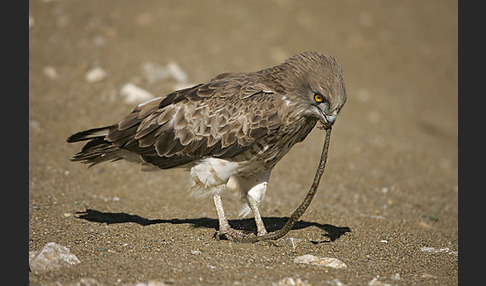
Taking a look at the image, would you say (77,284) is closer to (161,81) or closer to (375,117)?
(161,81)

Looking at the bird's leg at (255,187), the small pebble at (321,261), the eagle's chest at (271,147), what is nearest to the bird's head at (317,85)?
the eagle's chest at (271,147)

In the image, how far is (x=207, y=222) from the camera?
28.6 feet

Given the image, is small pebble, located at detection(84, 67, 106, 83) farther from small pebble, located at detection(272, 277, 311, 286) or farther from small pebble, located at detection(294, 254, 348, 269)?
small pebble, located at detection(272, 277, 311, 286)

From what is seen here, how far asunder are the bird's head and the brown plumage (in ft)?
0.04

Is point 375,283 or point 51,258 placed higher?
point 51,258

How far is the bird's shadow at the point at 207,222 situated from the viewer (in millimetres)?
8406

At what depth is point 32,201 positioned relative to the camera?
934cm

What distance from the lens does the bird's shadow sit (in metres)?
8.41

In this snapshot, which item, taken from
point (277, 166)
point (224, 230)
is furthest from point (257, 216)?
point (277, 166)

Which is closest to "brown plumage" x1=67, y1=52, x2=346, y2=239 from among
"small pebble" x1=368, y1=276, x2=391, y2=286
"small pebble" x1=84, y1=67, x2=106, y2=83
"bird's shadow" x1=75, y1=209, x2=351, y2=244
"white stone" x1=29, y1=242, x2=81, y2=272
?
"bird's shadow" x1=75, y1=209, x2=351, y2=244

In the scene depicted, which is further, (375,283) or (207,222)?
(207,222)

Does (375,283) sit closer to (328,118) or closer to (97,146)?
(328,118)

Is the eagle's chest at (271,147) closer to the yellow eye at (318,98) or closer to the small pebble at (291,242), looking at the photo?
the yellow eye at (318,98)

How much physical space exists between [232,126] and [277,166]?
198 inches
